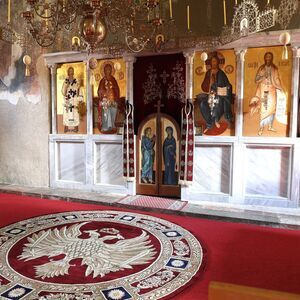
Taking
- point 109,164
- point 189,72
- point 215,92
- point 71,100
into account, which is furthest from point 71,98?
point 215,92

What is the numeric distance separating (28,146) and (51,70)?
1.76 m

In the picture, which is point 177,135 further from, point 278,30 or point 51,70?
point 51,70

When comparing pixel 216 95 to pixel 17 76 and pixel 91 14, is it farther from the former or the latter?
pixel 17 76

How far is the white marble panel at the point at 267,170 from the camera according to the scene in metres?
5.42

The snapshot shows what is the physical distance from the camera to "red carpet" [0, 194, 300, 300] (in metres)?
2.81

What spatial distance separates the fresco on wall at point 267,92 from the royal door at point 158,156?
4.51 ft

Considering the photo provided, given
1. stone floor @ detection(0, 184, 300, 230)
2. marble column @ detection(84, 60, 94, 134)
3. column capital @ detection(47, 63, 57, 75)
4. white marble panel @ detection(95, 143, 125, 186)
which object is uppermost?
column capital @ detection(47, 63, 57, 75)

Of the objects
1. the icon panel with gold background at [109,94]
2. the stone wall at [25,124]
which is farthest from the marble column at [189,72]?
the stone wall at [25,124]

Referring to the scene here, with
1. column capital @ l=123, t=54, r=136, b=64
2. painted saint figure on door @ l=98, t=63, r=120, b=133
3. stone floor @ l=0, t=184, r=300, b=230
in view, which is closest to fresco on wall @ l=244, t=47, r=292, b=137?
stone floor @ l=0, t=184, r=300, b=230

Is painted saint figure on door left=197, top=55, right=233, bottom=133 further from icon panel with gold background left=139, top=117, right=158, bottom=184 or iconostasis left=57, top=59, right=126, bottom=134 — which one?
iconostasis left=57, top=59, right=126, bottom=134

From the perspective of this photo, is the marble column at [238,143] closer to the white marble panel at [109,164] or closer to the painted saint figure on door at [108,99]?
the white marble panel at [109,164]

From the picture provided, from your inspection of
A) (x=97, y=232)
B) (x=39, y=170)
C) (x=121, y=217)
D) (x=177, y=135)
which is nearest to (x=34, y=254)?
(x=97, y=232)

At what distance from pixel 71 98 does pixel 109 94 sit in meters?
0.90

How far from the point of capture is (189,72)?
5.84m
